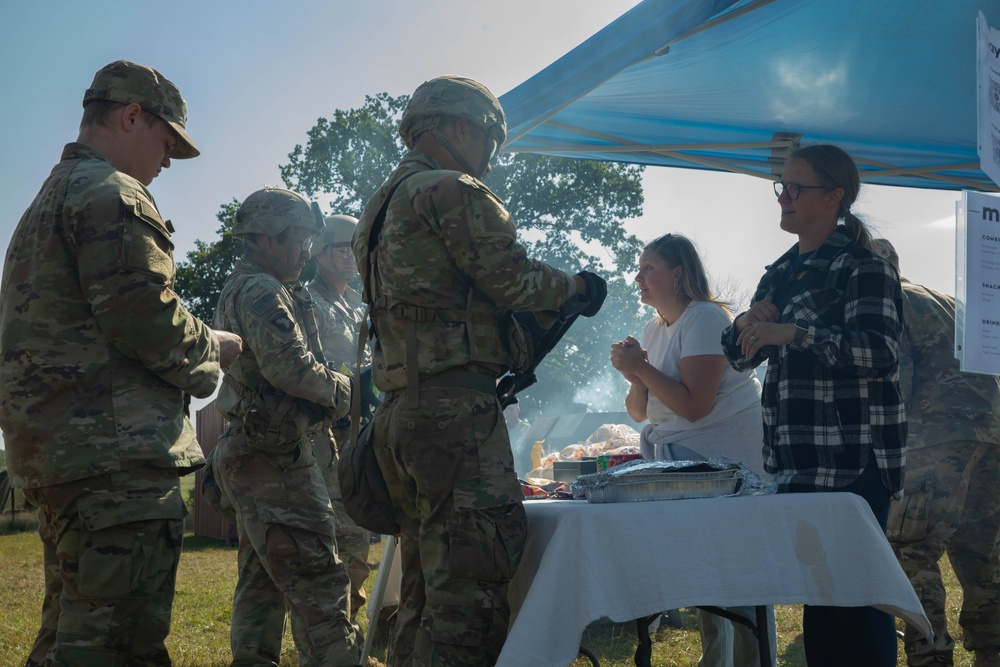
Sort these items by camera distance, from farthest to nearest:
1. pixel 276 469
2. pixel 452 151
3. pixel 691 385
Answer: pixel 276 469 → pixel 691 385 → pixel 452 151

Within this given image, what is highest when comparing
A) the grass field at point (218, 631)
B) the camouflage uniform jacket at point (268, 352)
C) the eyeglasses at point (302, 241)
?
the eyeglasses at point (302, 241)

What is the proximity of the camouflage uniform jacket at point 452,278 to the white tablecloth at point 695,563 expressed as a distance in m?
0.52

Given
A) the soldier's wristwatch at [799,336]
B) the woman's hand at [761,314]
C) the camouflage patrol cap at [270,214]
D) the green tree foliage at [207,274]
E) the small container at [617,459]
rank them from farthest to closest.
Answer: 1. the green tree foliage at [207,274]
2. the camouflage patrol cap at [270,214]
3. the small container at [617,459]
4. the woman's hand at [761,314]
5. the soldier's wristwatch at [799,336]

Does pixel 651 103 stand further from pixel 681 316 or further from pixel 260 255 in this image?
pixel 260 255

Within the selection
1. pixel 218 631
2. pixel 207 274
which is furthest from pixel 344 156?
pixel 218 631

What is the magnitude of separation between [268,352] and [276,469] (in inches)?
18.9

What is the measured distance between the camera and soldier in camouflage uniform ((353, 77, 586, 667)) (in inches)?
89.0

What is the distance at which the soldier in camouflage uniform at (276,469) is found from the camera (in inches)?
134

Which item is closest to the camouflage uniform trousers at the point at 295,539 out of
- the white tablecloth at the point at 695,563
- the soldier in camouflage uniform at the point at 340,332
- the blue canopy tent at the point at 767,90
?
the soldier in camouflage uniform at the point at 340,332

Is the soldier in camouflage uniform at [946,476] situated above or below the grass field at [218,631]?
above

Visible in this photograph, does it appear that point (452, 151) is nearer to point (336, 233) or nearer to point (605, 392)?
point (336, 233)

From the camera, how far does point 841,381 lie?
2658 millimetres

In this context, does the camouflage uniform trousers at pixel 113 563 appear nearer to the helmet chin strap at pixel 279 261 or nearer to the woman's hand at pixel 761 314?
the helmet chin strap at pixel 279 261

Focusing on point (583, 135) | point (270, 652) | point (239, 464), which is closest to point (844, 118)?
point (583, 135)
